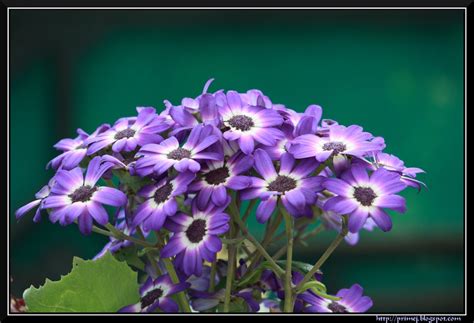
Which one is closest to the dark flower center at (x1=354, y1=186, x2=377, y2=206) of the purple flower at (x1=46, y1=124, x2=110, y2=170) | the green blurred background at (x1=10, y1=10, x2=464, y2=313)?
the purple flower at (x1=46, y1=124, x2=110, y2=170)

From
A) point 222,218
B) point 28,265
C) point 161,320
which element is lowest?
point 161,320

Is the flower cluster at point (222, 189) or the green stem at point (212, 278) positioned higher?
the flower cluster at point (222, 189)

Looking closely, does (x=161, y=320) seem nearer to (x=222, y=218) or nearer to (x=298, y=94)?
(x=222, y=218)

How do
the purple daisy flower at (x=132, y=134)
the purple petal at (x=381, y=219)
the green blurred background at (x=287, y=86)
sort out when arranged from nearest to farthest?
the purple petal at (x=381, y=219)
the purple daisy flower at (x=132, y=134)
the green blurred background at (x=287, y=86)

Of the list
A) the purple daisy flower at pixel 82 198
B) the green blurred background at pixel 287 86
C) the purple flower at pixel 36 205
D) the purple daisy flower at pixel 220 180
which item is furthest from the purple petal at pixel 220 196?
the green blurred background at pixel 287 86

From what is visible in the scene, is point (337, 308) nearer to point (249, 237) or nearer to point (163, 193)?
point (249, 237)

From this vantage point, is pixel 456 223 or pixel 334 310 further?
pixel 456 223

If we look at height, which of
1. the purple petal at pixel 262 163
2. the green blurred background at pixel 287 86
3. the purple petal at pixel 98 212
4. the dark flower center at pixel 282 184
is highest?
the green blurred background at pixel 287 86

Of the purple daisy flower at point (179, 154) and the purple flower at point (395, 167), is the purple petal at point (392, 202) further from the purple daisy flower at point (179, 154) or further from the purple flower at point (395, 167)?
the purple daisy flower at point (179, 154)

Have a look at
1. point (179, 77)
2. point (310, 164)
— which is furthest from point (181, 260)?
point (179, 77)
